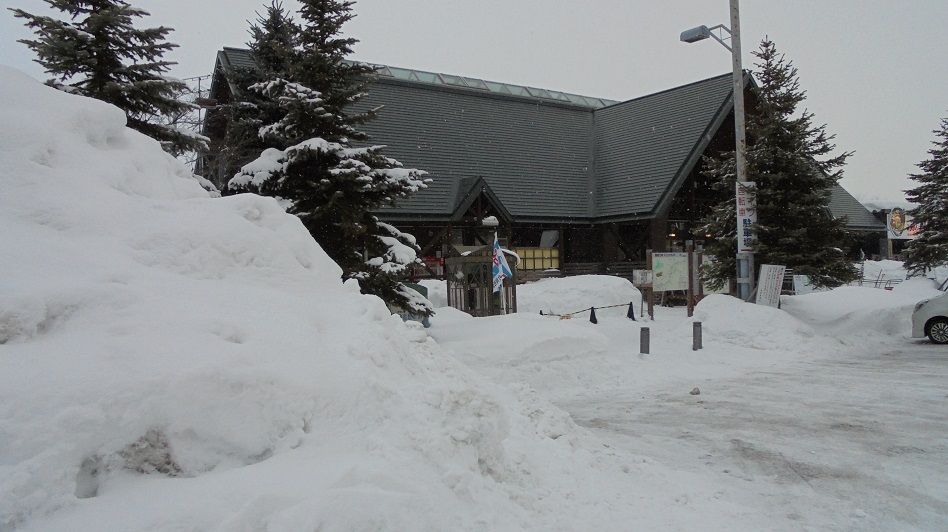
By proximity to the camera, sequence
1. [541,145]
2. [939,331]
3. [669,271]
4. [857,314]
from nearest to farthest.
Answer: [939,331] < [857,314] < [669,271] < [541,145]

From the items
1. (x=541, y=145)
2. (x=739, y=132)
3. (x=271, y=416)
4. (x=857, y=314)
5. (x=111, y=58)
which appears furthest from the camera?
(x=541, y=145)

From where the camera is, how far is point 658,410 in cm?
796

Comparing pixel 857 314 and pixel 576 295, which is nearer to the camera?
pixel 857 314

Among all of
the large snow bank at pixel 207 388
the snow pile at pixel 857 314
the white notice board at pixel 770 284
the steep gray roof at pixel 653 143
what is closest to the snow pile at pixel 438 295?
the white notice board at pixel 770 284

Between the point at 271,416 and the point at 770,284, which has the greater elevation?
the point at 770,284

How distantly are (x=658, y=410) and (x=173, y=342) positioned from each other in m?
6.32

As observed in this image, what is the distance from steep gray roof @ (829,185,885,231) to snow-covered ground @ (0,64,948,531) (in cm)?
2706

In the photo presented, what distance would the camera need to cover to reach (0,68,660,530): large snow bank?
286 centimetres

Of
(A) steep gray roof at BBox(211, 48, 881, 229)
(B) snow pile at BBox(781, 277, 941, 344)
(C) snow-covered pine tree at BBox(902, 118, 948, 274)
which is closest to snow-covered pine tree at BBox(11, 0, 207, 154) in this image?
(A) steep gray roof at BBox(211, 48, 881, 229)

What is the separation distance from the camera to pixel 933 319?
45.1ft

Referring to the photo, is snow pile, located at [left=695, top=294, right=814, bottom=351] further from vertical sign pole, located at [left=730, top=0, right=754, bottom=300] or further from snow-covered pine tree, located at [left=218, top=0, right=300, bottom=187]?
snow-covered pine tree, located at [left=218, top=0, right=300, bottom=187]

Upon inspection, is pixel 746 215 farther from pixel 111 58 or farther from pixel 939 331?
pixel 111 58

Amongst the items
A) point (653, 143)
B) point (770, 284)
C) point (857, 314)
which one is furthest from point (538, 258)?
point (857, 314)

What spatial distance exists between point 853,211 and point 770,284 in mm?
21968
